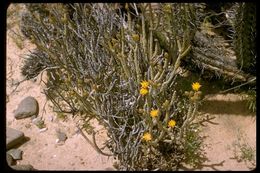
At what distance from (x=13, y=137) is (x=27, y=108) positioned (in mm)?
315

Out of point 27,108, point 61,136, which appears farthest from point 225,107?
point 27,108

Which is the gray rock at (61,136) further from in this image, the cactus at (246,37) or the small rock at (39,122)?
the cactus at (246,37)

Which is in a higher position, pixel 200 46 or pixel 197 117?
pixel 200 46

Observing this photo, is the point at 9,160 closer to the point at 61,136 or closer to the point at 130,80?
the point at 61,136

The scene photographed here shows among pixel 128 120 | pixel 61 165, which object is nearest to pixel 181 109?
pixel 128 120

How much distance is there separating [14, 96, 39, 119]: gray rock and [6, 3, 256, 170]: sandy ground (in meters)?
0.03

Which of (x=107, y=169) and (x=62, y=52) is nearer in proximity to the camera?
(x=107, y=169)

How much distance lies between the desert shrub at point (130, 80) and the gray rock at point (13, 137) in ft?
1.09

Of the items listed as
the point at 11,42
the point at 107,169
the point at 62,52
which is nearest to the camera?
the point at 107,169

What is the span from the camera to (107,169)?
2.71 metres

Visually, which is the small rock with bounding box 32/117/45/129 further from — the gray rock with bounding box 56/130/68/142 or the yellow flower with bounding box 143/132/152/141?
the yellow flower with bounding box 143/132/152/141

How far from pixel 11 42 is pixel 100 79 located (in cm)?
133

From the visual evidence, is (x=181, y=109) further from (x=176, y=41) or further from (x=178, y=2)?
(x=178, y=2)

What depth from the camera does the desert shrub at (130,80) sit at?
2.56 metres
